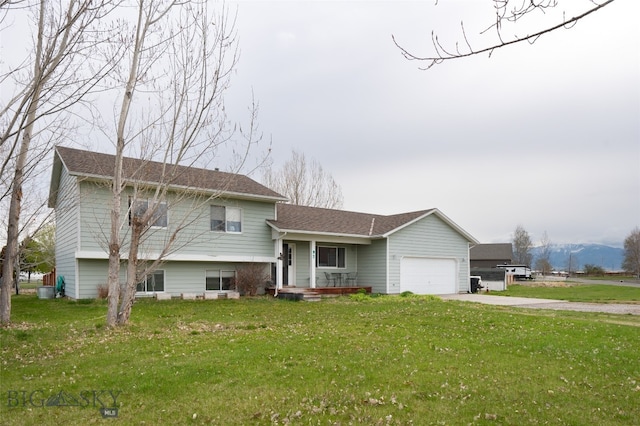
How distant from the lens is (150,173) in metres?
18.6

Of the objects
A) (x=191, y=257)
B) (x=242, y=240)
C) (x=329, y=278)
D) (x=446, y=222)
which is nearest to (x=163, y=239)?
(x=191, y=257)

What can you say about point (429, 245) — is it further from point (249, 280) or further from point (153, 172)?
point (153, 172)

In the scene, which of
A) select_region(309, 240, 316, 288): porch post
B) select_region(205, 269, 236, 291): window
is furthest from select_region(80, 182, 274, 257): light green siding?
select_region(309, 240, 316, 288): porch post

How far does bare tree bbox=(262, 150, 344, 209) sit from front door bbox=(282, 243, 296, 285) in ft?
52.0

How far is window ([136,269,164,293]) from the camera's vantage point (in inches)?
750

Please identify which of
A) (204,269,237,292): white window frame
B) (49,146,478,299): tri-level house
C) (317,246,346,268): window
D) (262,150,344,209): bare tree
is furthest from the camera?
(262,150,344,209): bare tree

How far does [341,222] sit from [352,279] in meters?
3.01

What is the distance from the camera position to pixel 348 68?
891 cm

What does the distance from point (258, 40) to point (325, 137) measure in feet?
29.5

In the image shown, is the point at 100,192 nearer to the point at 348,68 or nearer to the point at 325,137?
the point at 325,137

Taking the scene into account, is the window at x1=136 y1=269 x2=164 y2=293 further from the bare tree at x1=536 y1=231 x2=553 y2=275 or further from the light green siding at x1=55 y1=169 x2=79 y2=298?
the bare tree at x1=536 y1=231 x2=553 y2=275

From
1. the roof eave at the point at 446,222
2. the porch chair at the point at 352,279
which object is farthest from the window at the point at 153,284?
the roof eave at the point at 446,222

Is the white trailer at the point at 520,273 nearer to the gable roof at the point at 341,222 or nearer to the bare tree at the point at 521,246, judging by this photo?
the bare tree at the point at 521,246

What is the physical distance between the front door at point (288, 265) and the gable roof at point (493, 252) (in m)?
52.6
